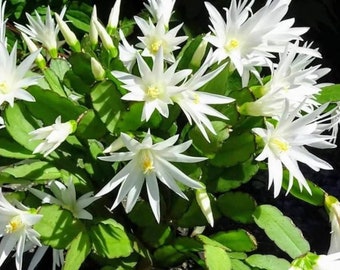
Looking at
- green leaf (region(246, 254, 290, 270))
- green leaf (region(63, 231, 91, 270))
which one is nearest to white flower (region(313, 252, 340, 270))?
green leaf (region(246, 254, 290, 270))

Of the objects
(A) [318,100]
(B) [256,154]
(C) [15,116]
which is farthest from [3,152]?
(A) [318,100]

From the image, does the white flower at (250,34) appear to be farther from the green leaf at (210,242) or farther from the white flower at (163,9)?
the green leaf at (210,242)

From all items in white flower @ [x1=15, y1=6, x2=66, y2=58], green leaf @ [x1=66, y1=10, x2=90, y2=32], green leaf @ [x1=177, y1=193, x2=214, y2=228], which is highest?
green leaf @ [x1=66, y1=10, x2=90, y2=32]

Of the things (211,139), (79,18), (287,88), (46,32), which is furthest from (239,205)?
(79,18)

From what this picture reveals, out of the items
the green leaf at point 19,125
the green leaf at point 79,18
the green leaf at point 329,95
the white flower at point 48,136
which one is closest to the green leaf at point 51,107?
the green leaf at point 19,125

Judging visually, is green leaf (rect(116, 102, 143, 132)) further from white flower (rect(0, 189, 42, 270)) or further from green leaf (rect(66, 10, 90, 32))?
green leaf (rect(66, 10, 90, 32))
